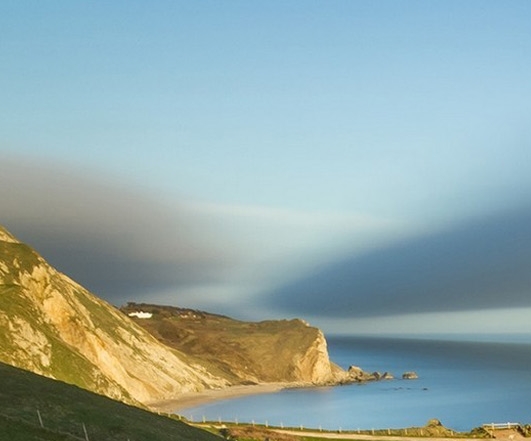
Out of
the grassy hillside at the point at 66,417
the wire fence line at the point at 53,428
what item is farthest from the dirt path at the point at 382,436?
the wire fence line at the point at 53,428

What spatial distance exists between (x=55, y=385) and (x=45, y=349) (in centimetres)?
7682

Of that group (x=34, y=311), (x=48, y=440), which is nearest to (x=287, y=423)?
(x=34, y=311)

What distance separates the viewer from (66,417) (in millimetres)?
49531

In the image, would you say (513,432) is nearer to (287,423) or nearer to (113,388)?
(287,423)

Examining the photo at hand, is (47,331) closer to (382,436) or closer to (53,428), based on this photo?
(382,436)

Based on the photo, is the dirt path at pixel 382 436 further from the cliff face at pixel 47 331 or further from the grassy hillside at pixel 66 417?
the cliff face at pixel 47 331

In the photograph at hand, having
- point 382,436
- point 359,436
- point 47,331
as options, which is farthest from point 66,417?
point 47,331

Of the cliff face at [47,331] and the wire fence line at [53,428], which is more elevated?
the cliff face at [47,331]

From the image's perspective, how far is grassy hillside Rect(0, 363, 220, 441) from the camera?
4303 cm

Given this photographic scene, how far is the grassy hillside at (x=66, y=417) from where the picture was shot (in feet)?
141

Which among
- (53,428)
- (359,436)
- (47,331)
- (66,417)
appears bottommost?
(53,428)

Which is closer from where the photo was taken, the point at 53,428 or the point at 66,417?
the point at 53,428

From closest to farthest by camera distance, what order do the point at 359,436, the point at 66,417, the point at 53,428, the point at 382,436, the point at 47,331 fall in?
the point at 53,428, the point at 66,417, the point at 359,436, the point at 382,436, the point at 47,331

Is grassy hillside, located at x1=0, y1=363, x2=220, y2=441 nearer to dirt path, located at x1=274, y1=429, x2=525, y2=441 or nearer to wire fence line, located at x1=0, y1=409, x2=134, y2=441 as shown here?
wire fence line, located at x1=0, y1=409, x2=134, y2=441
